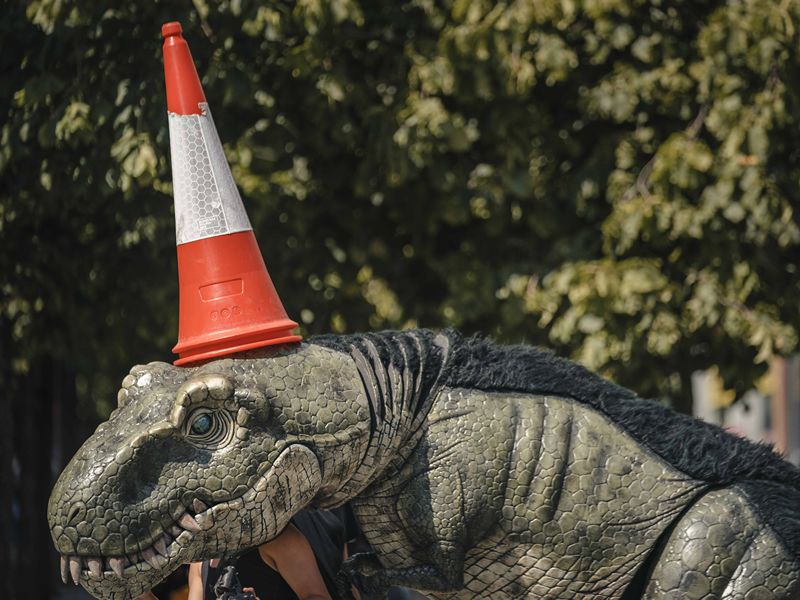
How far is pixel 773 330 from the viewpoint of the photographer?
580 centimetres

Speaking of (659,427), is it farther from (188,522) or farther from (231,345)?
(188,522)

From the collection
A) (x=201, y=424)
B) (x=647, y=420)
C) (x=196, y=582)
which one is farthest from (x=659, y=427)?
(x=196, y=582)

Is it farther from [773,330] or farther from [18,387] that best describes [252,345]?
[18,387]

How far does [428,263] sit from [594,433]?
327 cm

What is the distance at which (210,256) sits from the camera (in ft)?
10.4

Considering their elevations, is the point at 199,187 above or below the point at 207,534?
above

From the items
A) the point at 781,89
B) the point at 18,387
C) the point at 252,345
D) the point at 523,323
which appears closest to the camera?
the point at 252,345

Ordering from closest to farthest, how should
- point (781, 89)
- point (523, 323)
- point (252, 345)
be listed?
point (252, 345), point (781, 89), point (523, 323)

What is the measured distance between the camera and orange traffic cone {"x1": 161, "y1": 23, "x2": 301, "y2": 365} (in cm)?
312

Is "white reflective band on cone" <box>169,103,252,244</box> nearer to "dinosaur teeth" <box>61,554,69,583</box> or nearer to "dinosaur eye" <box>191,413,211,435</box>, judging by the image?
"dinosaur eye" <box>191,413,211,435</box>

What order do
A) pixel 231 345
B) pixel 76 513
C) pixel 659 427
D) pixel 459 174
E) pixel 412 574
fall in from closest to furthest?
1. pixel 76 513
2. pixel 231 345
3. pixel 412 574
4. pixel 659 427
5. pixel 459 174

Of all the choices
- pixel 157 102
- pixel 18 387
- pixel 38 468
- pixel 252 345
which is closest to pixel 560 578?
pixel 252 345

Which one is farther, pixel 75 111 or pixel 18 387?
pixel 18 387

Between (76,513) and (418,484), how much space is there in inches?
33.7
